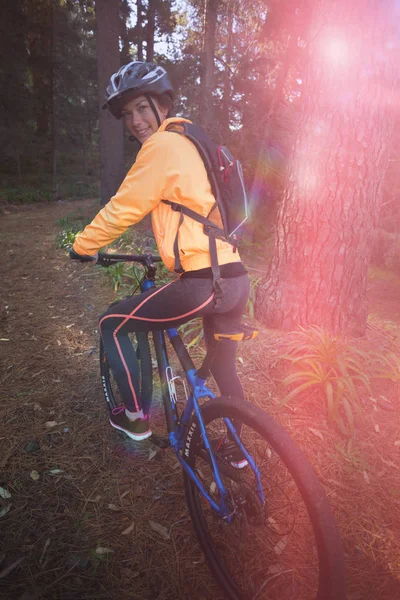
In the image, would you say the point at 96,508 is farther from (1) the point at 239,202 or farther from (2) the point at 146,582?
(1) the point at 239,202

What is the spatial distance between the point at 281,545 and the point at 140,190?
7.39 feet

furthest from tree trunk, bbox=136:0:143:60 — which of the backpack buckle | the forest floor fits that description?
the backpack buckle

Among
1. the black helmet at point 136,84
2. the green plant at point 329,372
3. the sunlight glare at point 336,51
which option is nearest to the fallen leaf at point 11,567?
the green plant at point 329,372

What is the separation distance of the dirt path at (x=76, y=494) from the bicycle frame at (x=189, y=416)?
1.51ft

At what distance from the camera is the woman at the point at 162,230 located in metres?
1.78

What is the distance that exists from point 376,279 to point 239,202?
6363 mm

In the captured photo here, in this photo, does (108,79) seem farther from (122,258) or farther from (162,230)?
(162,230)

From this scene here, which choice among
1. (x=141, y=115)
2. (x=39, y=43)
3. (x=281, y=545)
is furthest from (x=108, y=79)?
(x=39, y=43)

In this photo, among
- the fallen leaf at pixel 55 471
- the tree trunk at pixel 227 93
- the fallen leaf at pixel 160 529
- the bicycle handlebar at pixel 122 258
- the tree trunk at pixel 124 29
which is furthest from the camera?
the tree trunk at pixel 124 29

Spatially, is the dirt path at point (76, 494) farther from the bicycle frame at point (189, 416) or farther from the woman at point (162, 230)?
the woman at point (162, 230)

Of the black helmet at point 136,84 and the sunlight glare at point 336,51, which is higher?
the sunlight glare at point 336,51

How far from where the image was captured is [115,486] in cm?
245

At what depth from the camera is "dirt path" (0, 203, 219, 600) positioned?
189 centimetres

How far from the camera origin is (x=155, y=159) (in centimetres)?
175
